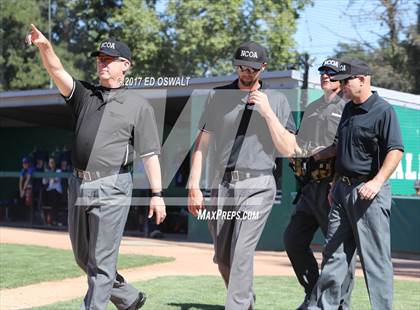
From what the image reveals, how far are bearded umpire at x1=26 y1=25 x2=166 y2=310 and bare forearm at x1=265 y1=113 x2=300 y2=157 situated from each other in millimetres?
909

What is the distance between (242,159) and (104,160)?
107cm

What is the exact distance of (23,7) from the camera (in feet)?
134

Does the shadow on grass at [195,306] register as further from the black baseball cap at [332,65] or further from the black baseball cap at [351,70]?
the black baseball cap at [351,70]

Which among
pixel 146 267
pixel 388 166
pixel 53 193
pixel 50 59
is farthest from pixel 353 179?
pixel 53 193

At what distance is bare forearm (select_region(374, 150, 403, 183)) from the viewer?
5570 millimetres

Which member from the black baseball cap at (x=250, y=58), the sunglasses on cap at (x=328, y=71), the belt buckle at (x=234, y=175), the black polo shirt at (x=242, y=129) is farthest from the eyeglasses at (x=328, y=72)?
the belt buckle at (x=234, y=175)

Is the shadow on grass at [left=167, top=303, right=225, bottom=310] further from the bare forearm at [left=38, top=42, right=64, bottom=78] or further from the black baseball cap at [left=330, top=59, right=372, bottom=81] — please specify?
the bare forearm at [left=38, top=42, right=64, bottom=78]

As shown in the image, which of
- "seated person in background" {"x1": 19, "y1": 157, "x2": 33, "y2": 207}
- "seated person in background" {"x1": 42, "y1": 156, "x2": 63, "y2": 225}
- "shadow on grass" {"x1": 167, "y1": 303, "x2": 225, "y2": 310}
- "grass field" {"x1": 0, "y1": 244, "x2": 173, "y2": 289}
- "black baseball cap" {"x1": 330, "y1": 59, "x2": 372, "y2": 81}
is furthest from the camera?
"seated person in background" {"x1": 19, "y1": 157, "x2": 33, "y2": 207}

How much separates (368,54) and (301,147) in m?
35.2

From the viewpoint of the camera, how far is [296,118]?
1374 centimetres

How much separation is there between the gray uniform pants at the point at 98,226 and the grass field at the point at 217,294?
1.64m

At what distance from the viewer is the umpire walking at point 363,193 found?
566cm

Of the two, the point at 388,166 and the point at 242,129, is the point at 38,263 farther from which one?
the point at 388,166

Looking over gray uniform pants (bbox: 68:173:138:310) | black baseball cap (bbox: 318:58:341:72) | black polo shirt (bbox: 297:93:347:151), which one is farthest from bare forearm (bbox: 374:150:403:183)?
gray uniform pants (bbox: 68:173:138:310)
